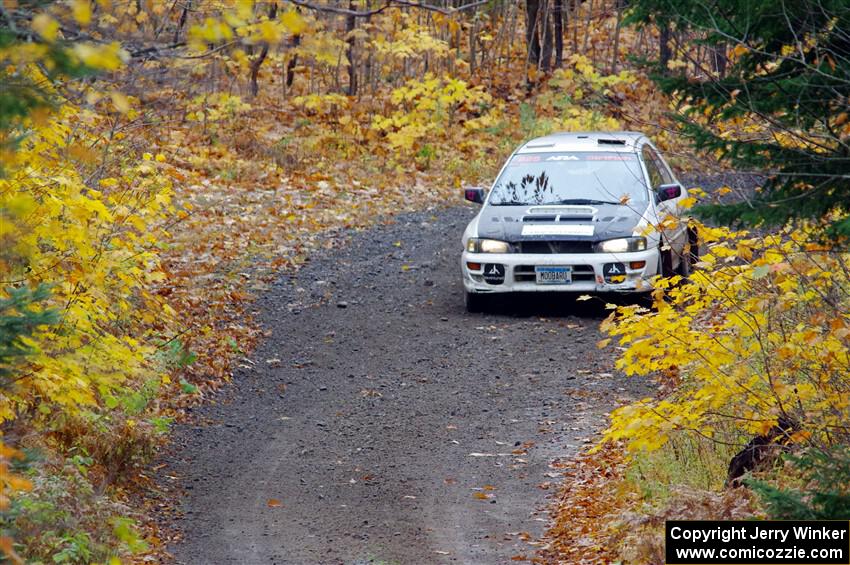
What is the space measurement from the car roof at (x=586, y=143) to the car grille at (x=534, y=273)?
182cm

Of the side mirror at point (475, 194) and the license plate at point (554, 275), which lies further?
the side mirror at point (475, 194)

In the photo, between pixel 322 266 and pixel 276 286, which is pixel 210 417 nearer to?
pixel 276 286

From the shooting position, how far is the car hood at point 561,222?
10.9 meters

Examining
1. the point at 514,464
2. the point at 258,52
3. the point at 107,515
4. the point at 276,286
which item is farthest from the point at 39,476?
the point at 258,52

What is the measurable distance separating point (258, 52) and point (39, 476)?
19.7 meters

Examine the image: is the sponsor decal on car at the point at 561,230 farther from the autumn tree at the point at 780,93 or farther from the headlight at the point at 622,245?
the autumn tree at the point at 780,93

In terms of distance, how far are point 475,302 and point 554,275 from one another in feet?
3.84

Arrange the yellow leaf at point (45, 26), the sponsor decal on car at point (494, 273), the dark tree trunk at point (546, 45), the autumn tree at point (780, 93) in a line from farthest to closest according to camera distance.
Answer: the dark tree trunk at point (546, 45)
the sponsor decal on car at point (494, 273)
the autumn tree at point (780, 93)
the yellow leaf at point (45, 26)

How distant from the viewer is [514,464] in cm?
771

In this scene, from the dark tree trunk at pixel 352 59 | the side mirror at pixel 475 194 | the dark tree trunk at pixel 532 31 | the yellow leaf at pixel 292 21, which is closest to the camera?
the yellow leaf at pixel 292 21

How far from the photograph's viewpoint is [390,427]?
8.52 m

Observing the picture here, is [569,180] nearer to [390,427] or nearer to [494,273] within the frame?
Answer: [494,273]

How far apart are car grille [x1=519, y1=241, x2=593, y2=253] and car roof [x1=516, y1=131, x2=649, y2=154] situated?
1598 mm

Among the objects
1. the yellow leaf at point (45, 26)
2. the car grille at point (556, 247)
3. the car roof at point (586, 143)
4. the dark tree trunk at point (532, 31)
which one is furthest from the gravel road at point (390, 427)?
the dark tree trunk at point (532, 31)
